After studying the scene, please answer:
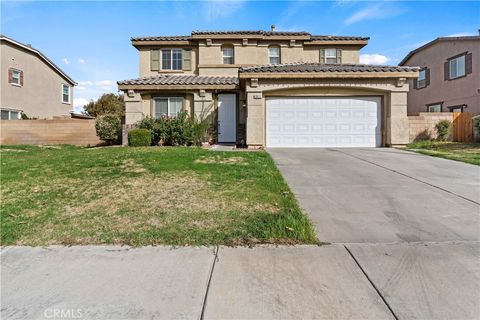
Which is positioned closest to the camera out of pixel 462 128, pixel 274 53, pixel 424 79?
pixel 462 128

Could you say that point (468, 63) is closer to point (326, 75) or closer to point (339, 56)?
point (339, 56)

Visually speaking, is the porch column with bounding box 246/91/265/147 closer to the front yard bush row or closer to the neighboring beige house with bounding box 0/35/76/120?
the front yard bush row

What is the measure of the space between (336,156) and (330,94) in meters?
4.19

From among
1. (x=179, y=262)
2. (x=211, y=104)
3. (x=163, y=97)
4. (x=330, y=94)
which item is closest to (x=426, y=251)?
(x=179, y=262)

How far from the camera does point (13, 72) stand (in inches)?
902

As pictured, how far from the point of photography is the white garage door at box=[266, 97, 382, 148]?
45.6 ft

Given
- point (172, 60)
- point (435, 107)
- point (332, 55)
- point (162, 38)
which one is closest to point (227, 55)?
point (172, 60)

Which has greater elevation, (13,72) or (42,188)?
(13,72)

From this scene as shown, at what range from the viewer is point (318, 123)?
13906mm

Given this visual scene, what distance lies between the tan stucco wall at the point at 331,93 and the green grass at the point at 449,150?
1084mm

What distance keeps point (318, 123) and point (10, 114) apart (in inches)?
863

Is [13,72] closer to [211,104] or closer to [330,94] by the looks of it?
[211,104]

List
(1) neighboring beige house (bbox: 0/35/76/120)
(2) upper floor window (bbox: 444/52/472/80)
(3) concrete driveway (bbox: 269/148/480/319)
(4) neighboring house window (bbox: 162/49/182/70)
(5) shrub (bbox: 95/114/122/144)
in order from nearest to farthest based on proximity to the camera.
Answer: (3) concrete driveway (bbox: 269/148/480/319) < (5) shrub (bbox: 95/114/122/144) < (4) neighboring house window (bbox: 162/49/182/70) < (2) upper floor window (bbox: 444/52/472/80) < (1) neighboring beige house (bbox: 0/35/76/120)

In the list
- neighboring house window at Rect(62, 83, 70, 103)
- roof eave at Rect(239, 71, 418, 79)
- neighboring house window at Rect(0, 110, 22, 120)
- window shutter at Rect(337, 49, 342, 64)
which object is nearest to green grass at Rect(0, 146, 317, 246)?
roof eave at Rect(239, 71, 418, 79)
